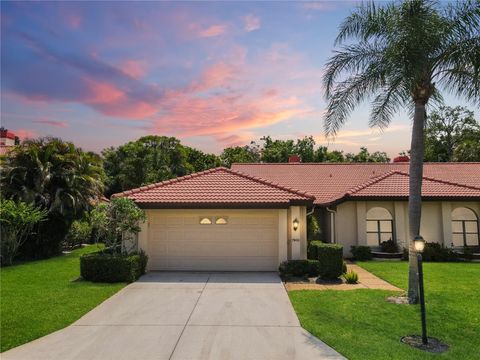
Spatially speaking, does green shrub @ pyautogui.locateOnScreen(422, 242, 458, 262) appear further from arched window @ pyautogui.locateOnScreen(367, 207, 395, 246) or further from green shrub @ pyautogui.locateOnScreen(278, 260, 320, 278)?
green shrub @ pyautogui.locateOnScreen(278, 260, 320, 278)

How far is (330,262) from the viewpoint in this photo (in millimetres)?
11984

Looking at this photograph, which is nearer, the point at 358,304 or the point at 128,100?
the point at 358,304

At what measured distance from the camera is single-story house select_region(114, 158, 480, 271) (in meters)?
13.6

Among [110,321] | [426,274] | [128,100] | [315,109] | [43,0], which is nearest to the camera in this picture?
[110,321]

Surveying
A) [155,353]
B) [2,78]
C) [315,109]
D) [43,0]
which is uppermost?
[43,0]

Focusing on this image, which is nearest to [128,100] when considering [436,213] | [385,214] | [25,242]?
[25,242]

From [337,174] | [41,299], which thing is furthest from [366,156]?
[41,299]

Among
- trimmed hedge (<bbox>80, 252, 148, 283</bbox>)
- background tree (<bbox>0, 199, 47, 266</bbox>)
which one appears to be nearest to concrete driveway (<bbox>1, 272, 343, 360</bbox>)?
trimmed hedge (<bbox>80, 252, 148, 283</bbox>)

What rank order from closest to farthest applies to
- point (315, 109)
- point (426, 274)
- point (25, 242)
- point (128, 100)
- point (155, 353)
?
point (155, 353) < point (315, 109) < point (426, 274) < point (128, 100) < point (25, 242)

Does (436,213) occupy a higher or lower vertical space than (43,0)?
lower

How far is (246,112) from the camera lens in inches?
682

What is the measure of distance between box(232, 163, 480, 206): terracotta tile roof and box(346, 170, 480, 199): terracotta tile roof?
211cm

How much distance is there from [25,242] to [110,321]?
39.8 feet

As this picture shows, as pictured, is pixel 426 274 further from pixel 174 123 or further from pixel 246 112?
pixel 174 123
